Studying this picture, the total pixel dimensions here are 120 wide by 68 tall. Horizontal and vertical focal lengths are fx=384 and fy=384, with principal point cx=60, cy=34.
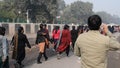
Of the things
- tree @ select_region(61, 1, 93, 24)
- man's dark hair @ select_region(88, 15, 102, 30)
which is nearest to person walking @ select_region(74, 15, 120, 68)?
man's dark hair @ select_region(88, 15, 102, 30)

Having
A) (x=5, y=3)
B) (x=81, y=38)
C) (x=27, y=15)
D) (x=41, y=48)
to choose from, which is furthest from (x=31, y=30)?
(x=81, y=38)

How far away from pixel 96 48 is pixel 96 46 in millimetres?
26

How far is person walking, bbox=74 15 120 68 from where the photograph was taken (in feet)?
15.9

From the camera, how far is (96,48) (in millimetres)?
4898

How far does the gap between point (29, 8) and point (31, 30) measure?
921 inches

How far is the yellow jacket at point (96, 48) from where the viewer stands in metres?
4.84

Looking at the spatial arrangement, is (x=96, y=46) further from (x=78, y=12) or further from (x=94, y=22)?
(x=78, y=12)

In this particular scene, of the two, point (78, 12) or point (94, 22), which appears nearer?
point (94, 22)

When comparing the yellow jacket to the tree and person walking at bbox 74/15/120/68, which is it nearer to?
person walking at bbox 74/15/120/68

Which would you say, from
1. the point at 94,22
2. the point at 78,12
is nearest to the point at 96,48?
the point at 94,22

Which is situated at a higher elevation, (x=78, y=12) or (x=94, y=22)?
(x=94, y=22)

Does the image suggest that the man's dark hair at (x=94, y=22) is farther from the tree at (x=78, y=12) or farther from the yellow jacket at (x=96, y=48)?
the tree at (x=78, y=12)

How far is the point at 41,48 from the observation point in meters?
15.7

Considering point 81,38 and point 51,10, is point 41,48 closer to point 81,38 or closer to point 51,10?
point 81,38
